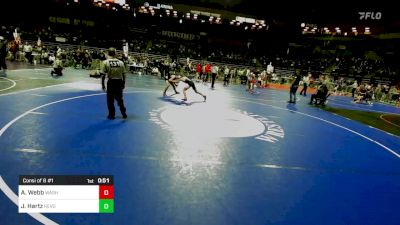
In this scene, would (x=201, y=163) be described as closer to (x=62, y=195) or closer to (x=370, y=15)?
(x=62, y=195)

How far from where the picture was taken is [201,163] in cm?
679

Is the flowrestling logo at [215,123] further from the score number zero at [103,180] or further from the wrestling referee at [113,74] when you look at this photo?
the score number zero at [103,180]

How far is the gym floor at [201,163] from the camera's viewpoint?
15.9ft

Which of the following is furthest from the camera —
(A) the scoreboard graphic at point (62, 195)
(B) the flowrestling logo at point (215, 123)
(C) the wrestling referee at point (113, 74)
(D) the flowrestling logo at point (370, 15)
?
(D) the flowrestling logo at point (370, 15)

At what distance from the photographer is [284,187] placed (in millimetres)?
5957

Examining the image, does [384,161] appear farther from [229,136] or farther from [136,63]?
[136,63]

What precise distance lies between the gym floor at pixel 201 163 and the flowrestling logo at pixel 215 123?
4cm

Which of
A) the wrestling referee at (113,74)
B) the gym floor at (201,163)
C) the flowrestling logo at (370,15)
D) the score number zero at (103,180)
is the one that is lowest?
the gym floor at (201,163)

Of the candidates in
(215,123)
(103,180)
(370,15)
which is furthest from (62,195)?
(370,15)

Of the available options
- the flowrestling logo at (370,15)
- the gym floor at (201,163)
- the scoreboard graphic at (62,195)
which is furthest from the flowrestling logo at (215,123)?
the flowrestling logo at (370,15)

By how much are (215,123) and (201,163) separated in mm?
3909

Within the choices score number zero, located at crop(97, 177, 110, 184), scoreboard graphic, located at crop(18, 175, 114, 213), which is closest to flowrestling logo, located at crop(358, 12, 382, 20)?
score number zero, located at crop(97, 177, 110, 184)

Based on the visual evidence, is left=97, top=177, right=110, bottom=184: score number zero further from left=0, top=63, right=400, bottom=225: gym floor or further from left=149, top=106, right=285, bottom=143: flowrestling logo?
left=149, top=106, right=285, bottom=143: flowrestling logo

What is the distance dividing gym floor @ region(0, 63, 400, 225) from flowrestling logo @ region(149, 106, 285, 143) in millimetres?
37
